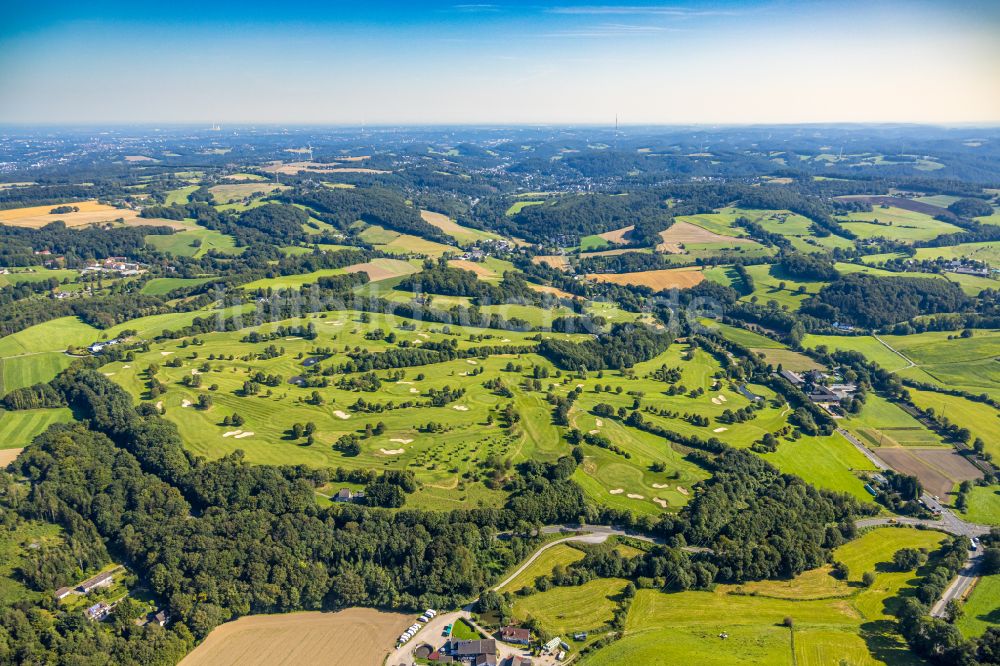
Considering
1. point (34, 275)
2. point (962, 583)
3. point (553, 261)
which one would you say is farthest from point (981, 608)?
point (34, 275)

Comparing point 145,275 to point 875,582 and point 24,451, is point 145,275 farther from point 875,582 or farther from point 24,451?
point 875,582

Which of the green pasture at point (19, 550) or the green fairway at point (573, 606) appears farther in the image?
the green pasture at point (19, 550)

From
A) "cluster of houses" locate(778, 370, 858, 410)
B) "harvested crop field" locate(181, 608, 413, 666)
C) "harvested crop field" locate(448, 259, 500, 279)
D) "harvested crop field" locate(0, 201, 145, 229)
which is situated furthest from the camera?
"harvested crop field" locate(0, 201, 145, 229)

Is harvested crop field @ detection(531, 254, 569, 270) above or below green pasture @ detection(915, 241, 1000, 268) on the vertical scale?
below

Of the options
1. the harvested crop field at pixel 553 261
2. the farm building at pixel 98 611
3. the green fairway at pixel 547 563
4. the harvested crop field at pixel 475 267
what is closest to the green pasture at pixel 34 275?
the harvested crop field at pixel 475 267

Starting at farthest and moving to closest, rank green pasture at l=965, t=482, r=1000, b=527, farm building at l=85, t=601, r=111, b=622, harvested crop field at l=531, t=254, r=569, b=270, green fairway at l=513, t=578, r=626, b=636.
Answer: harvested crop field at l=531, t=254, r=569, b=270 < green pasture at l=965, t=482, r=1000, b=527 < green fairway at l=513, t=578, r=626, b=636 < farm building at l=85, t=601, r=111, b=622

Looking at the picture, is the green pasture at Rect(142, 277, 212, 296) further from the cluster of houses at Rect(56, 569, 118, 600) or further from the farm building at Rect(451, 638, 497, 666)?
the farm building at Rect(451, 638, 497, 666)

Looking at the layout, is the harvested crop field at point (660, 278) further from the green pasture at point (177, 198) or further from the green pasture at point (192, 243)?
the green pasture at point (177, 198)

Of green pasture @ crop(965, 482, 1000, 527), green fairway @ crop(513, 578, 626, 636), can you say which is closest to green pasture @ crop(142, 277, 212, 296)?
green fairway @ crop(513, 578, 626, 636)
